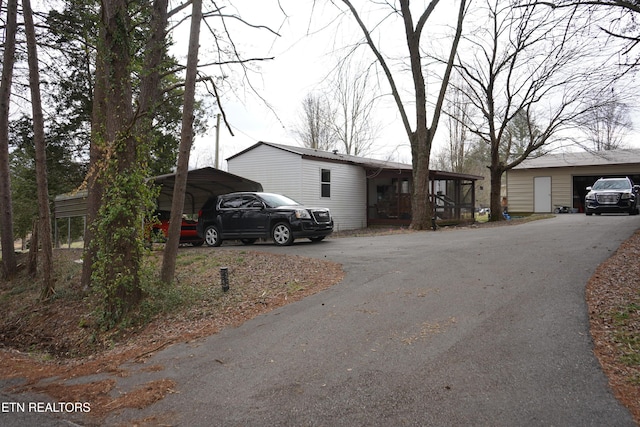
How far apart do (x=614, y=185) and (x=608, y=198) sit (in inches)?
40.0

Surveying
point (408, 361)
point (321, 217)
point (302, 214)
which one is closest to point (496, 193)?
point (321, 217)

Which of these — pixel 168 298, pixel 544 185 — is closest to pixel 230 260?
pixel 168 298

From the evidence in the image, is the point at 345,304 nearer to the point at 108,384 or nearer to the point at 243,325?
the point at 243,325

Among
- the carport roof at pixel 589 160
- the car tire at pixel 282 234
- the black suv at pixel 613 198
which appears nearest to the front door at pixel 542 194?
the carport roof at pixel 589 160

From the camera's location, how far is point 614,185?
20516mm

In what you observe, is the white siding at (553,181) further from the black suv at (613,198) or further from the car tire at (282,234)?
the car tire at (282,234)

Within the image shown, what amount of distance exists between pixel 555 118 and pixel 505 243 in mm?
12385

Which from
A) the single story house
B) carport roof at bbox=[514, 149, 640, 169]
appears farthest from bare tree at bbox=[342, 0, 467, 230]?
carport roof at bbox=[514, 149, 640, 169]

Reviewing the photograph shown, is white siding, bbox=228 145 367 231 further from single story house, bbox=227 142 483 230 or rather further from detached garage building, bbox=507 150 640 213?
detached garage building, bbox=507 150 640 213

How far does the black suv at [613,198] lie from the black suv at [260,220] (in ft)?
47.2

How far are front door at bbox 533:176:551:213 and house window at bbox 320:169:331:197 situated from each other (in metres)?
15.0

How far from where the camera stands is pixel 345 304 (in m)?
6.16

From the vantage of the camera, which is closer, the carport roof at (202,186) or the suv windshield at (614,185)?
the carport roof at (202,186)

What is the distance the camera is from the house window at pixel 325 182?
66.7ft
